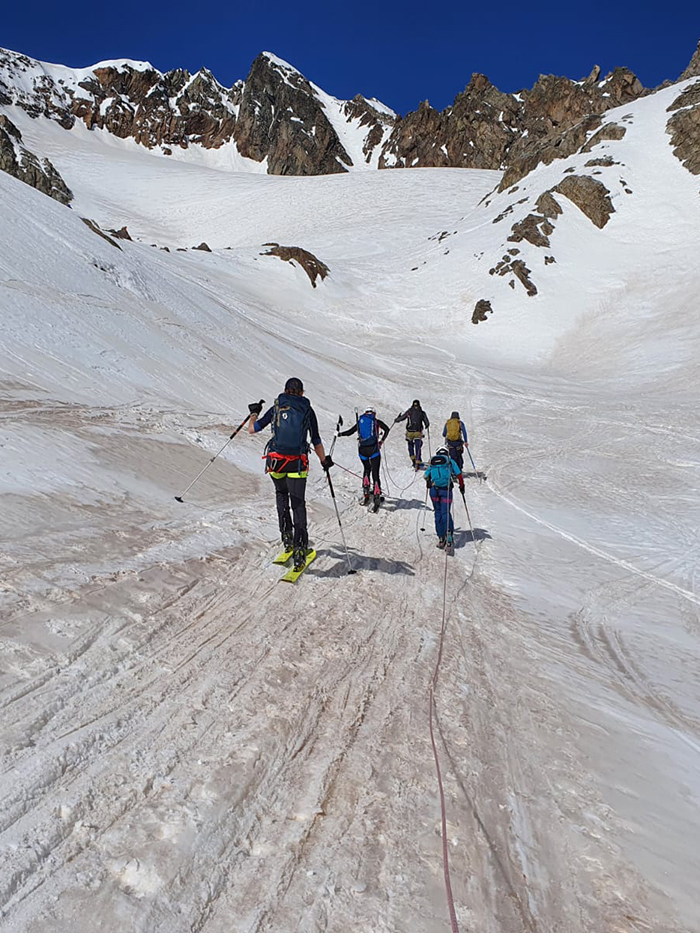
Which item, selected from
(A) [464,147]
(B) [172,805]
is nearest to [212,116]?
(A) [464,147]

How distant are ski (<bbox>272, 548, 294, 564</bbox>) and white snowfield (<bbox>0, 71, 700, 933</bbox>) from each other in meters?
0.16

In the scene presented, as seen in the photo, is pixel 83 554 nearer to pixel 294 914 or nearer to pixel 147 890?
pixel 147 890

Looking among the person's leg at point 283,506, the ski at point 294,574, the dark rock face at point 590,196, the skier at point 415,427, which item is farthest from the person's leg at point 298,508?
the dark rock face at point 590,196

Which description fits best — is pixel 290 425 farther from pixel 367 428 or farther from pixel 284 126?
pixel 284 126

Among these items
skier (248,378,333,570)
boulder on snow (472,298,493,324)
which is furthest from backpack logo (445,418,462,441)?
boulder on snow (472,298,493,324)

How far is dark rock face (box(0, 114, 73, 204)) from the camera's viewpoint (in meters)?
66.9

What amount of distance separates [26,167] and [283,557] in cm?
8345

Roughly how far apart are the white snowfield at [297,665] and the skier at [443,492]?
368 mm

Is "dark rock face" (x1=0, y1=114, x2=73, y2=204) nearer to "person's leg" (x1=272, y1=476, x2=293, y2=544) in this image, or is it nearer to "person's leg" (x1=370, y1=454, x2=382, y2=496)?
"person's leg" (x1=370, y1=454, x2=382, y2=496)

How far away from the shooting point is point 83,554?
5.44 m

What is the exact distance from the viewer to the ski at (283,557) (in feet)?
21.4

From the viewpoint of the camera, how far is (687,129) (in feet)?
188

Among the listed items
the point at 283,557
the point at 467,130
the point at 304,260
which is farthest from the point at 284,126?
the point at 283,557

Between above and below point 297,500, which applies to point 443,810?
below
